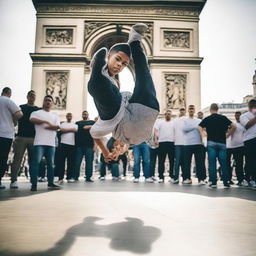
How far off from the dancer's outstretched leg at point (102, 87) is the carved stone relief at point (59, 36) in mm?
13370

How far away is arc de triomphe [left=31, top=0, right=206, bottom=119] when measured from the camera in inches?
564

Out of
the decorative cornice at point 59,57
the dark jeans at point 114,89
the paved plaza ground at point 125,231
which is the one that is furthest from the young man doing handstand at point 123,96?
the decorative cornice at point 59,57

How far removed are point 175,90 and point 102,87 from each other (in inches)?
493

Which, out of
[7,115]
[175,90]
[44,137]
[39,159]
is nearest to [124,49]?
[44,137]

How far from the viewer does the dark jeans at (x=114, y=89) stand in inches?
90.9

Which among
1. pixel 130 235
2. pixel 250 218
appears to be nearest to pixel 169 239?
pixel 130 235

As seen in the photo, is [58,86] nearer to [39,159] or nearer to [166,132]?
[166,132]

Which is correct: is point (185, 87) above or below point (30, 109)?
above

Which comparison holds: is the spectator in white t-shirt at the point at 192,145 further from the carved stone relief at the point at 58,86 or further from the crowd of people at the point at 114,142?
the carved stone relief at the point at 58,86

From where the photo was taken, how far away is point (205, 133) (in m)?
6.04

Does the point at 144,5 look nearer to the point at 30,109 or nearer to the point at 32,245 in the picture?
the point at 30,109

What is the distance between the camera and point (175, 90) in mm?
14445

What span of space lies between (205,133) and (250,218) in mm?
3855

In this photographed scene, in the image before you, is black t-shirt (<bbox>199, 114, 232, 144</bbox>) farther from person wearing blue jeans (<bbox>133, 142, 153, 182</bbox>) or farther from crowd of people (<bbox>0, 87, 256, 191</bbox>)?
person wearing blue jeans (<bbox>133, 142, 153, 182</bbox>)
